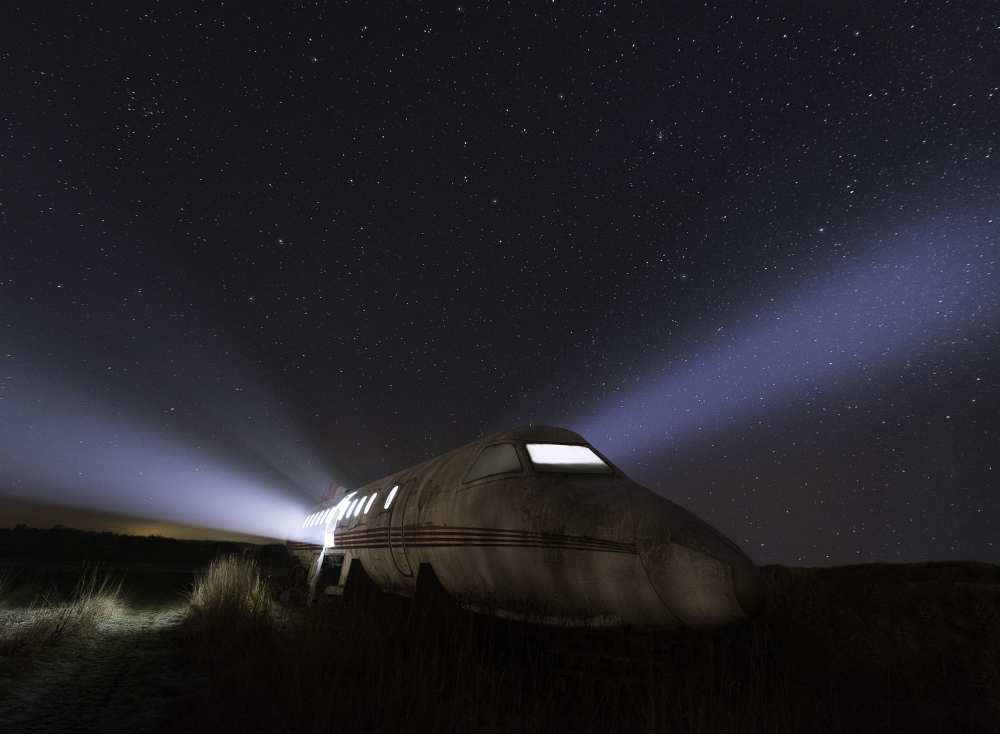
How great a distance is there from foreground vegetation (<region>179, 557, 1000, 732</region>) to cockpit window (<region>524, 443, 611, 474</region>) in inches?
76.2

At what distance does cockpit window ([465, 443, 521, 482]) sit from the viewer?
7.43 m

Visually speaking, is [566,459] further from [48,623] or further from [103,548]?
Result: [103,548]

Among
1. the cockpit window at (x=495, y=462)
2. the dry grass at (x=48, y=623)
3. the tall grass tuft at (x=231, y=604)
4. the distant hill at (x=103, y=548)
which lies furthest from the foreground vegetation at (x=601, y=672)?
the distant hill at (x=103, y=548)

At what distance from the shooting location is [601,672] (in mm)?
5934

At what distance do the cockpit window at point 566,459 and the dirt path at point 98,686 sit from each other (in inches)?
183

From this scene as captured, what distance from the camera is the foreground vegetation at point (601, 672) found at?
5.22 meters

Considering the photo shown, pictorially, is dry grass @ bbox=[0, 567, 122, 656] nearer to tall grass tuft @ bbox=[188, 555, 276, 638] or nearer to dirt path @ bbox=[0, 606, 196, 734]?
dirt path @ bbox=[0, 606, 196, 734]

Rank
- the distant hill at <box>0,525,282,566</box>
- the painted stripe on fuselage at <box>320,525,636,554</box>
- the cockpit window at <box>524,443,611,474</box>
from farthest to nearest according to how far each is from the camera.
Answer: the distant hill at <box>0,525,282,566</box> < the cockpit window at <box>524,443,611,474</box> < the painted stripe on fuselage at <box>320,525,636,554</box>

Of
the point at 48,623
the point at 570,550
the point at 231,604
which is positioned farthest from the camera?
the point at 231,604

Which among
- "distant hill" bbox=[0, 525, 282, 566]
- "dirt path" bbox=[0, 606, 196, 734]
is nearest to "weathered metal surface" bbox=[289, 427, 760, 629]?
"dirt path" bbox=[0, 606, 196, 734]

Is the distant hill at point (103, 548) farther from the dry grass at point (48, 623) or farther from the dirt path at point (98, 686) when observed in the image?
the dirt path at point (98, 686)

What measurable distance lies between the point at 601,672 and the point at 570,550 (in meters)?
Result: 1.33

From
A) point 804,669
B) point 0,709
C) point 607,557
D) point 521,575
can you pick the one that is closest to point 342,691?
point 521,575

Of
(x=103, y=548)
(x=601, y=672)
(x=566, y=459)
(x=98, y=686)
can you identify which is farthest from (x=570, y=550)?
(x=103, y=548)
